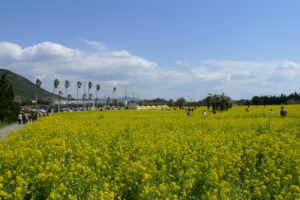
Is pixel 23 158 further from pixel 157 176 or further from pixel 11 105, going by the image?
pixel 11 105

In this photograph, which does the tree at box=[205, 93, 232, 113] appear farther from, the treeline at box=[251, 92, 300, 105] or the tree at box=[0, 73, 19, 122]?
the treeline at box=[251, 92, 300, 105]

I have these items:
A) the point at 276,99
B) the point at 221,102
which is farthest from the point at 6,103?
the point at 276,99

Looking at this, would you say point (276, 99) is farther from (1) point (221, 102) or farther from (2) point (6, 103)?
(2) point (6, 103)

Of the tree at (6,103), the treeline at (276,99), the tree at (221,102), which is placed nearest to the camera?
the tree at (6,103)

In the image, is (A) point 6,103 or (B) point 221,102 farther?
(B) point 221,102

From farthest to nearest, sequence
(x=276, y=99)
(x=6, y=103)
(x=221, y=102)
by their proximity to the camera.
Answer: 1. (x=276, y=99)
2. (x=221, y=102)
3. (x=6, y=103)

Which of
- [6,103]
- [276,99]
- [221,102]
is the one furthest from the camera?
[276,99]

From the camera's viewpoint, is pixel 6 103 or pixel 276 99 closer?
pixel 6 103

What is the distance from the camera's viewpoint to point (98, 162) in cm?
711

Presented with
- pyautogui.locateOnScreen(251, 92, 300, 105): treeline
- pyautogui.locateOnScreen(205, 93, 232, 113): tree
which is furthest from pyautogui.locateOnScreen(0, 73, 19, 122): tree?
pyautogui.locateOnScreen(251, 92, 300, 105): treeline

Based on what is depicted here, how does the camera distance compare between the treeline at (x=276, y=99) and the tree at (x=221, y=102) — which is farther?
the treeline at (x=276, y=99)

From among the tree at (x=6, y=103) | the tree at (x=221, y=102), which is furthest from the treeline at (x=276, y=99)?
the tree at (x=6, y=103)

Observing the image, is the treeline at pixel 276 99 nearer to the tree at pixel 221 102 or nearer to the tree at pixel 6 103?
A: the tree at pixel 221 102

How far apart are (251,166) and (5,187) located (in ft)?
21.6
